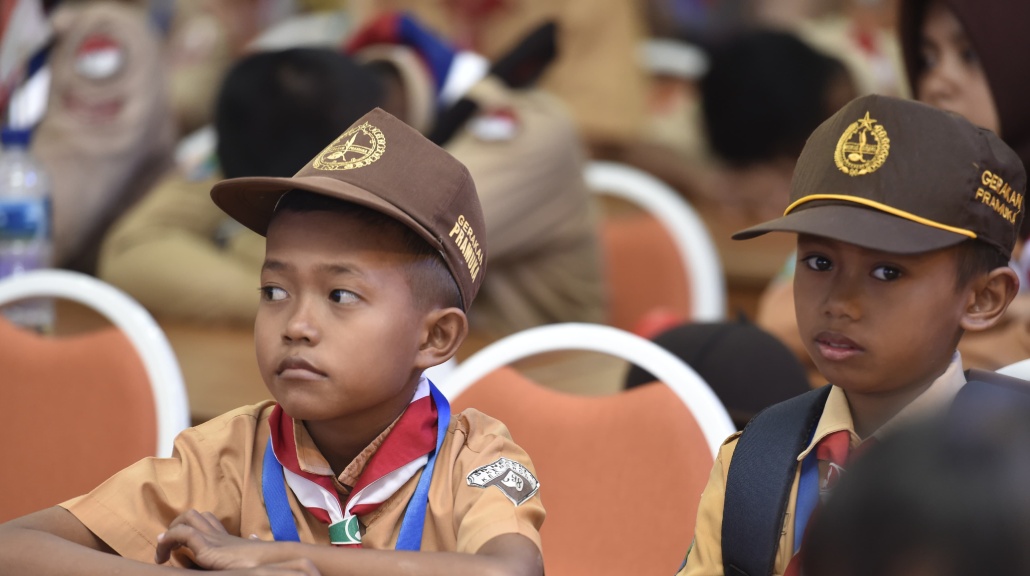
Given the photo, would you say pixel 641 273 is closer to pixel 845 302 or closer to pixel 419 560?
pixel 845 302

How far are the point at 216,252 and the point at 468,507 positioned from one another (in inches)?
84.4

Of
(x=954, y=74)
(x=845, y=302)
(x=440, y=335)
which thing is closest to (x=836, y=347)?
(x=845, y=302)

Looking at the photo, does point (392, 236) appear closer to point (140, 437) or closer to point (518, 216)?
point (140, 437)

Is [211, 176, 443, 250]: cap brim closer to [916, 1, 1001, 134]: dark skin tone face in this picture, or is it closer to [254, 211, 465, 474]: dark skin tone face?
[254, 211, 465, 474]: dark skin tone face

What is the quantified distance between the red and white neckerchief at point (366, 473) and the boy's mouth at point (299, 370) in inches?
4.2

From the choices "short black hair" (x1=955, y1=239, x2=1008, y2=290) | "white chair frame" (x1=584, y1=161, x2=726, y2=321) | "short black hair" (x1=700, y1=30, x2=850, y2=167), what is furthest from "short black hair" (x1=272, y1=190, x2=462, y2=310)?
"short black hair" (x1=700, y1=30, x2=850, y2=167)

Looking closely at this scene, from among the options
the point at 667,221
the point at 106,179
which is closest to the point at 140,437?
the point at 667,221

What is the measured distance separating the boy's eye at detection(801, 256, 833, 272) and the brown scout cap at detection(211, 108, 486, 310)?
0.32 m

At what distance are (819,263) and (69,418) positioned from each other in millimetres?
1079

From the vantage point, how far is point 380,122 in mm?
1338

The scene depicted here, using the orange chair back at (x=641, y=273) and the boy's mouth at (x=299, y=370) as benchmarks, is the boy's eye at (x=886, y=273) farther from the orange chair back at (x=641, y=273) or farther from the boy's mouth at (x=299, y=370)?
the orange chair back at (x=641, y=273)

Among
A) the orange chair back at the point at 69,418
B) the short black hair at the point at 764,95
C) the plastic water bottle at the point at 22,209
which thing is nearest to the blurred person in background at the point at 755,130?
the short black hair at the point at 764,95

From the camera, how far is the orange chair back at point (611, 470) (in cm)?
154

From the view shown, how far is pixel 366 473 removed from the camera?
1.31m
